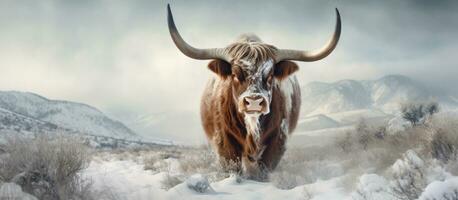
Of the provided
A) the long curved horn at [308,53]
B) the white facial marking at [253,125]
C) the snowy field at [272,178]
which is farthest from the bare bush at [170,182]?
the long curved horn at [308,53]

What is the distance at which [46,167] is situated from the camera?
5227mm

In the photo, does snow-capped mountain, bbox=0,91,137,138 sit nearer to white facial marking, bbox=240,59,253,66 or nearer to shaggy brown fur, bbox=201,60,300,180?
shaggy brown fur, bbox=201,60,300,180

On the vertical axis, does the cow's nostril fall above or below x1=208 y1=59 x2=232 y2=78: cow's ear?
below

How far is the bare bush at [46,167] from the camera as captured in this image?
5074 millimetres

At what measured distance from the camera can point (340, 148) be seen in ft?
35.6

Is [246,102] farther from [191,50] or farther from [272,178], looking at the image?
[191,50]

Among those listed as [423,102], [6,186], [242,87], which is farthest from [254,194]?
[423,102]

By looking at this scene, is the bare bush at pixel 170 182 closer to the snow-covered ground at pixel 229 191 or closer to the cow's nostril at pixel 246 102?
the snow-covered ground at pixel 229 191

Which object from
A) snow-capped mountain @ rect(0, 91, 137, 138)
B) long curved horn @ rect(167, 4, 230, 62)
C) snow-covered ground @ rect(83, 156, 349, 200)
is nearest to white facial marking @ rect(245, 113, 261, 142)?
snow-covered ground @ rect(83, 156, 349, 200)

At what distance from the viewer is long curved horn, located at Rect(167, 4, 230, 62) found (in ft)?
26.2

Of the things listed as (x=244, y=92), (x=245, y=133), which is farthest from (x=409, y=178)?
(x=245, y=133)

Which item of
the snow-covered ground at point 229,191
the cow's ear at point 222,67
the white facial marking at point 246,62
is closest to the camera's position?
the snow-covered ground at point 229,191

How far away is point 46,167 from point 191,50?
379 centimetres

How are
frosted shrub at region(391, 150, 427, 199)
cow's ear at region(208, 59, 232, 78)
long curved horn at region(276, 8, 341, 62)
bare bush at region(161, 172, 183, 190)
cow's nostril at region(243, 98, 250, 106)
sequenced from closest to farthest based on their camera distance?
frosted shrub at region(391, 150, 427, 199)
bare bush at region(161, 172, 183, 190)
cow's nostril at region(243, 98, 250, 106)
long curved horn at region(276, 8, 341, 62)
cow's ear at region(208, 59, 232, 78)
